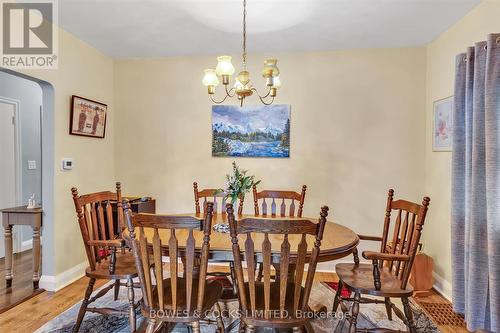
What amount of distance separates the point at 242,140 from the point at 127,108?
61.2 inches

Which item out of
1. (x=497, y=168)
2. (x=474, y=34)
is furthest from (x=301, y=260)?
(x=474, y=34)

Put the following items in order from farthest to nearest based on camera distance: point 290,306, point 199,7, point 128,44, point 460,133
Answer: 1. point 128,44
2. point 199,7
3. point 460,133
4. point 290,306

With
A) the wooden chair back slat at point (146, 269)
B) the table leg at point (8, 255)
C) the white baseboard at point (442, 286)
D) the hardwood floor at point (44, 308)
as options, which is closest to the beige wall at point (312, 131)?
the white baseboard at point (442, 286)

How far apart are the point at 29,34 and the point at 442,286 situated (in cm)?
448

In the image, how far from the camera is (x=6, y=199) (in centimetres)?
399

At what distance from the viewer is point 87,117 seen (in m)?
3.48

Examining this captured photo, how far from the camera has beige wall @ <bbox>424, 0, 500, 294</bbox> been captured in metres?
2.78

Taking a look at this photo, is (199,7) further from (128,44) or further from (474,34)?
(474,34)

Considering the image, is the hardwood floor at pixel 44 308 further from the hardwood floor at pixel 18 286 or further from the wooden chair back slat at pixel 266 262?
the wooden chair back slat at pixel 266 262

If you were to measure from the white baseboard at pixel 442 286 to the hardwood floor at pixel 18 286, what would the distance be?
3847mm

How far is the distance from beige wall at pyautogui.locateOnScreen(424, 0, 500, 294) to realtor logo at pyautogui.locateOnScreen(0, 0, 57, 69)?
352 cm

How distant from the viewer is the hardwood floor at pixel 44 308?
7.84ft

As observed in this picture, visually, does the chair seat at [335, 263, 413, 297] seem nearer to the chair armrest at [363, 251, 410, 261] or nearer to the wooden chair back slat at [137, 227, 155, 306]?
the chair armrest at [363, 251, 410, 261]

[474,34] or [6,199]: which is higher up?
[474,34]
